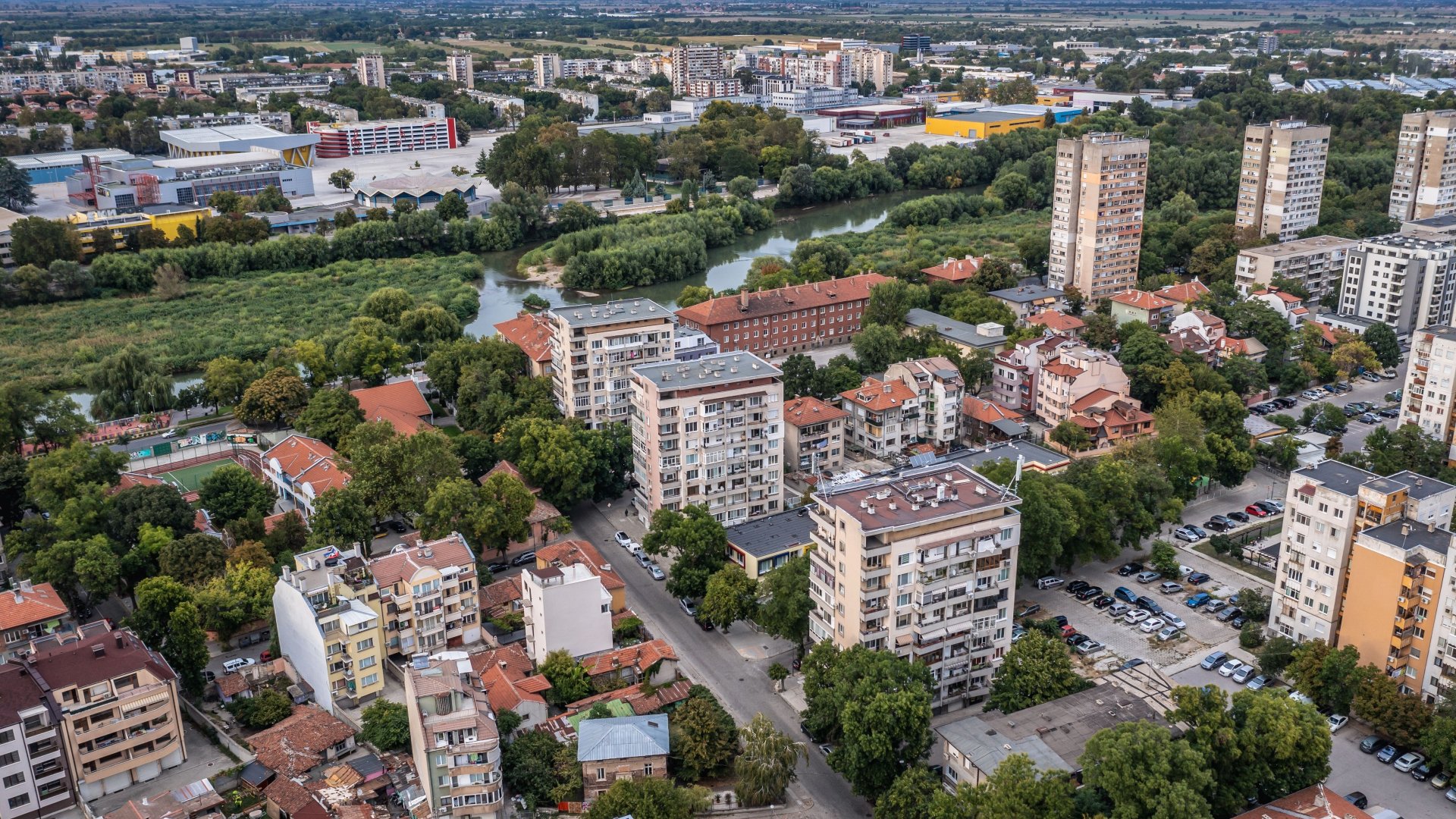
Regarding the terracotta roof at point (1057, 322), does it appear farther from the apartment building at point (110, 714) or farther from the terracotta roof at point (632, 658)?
the apartment building at point (110, 714)

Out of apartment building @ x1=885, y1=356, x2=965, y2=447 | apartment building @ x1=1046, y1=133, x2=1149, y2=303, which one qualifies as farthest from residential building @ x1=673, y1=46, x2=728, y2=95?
apartment building @ x1=885, y1=356, x2=965, y2=447

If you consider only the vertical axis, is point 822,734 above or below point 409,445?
below

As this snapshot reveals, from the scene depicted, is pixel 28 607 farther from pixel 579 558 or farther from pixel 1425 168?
pixel 1425 168

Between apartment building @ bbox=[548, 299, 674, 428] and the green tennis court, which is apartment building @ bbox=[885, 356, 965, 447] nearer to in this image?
apartment building @ bbox=[548, 299, 674, 428]

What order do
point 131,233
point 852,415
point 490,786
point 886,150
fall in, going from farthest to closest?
1. point 886,150
2. point 131,233
3. point 852,415
4. point 490,786

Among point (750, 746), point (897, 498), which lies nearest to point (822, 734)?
point (750, 746)

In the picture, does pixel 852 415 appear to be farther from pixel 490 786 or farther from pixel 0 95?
pixel 0 95

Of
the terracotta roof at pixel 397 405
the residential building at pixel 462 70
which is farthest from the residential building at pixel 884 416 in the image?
the residential building at pixel 462 70
